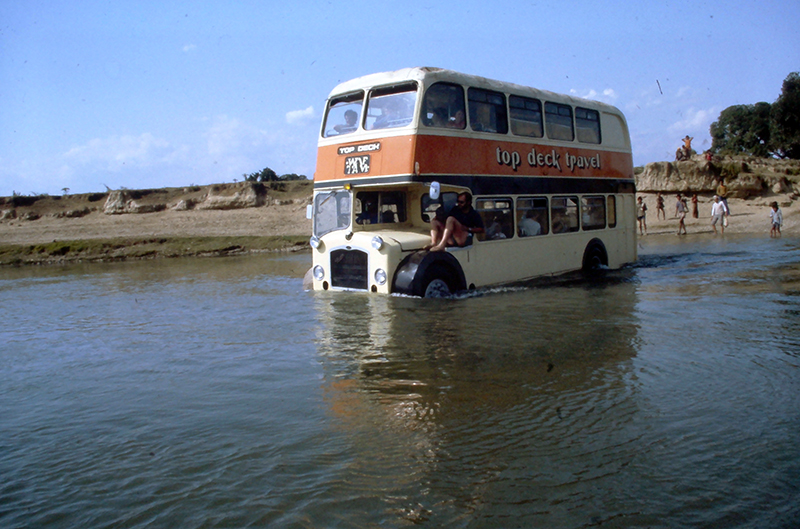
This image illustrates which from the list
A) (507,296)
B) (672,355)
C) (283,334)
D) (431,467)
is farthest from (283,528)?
(507,296)

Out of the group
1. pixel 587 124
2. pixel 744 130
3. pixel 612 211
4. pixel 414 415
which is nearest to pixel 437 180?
pixel 587 124

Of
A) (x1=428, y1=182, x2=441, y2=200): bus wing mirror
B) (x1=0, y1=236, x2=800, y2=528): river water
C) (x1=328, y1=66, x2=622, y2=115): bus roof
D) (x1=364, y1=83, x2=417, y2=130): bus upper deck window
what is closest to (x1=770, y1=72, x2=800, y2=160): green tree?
(x1=328, y1=66, x2=622, y2=115): bus roof

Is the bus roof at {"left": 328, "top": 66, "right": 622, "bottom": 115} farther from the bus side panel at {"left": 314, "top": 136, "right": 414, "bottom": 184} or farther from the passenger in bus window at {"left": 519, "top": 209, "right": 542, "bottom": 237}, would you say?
the passenger in bus window at {"left": 519, "top": 209, "right": 542, "bottom": 237}

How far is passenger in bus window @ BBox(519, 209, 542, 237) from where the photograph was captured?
12.4 m

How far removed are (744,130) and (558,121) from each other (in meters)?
48.7

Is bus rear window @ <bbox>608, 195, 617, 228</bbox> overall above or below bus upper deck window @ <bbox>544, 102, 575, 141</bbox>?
below

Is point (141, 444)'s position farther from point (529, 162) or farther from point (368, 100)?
point (529, 162)

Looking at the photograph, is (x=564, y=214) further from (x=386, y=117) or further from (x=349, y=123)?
(x=349, y=123)

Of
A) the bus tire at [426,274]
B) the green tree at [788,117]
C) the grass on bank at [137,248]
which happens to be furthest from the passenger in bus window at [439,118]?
the green tree at [788,117]

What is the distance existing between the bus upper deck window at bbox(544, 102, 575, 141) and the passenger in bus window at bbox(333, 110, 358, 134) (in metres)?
3.80

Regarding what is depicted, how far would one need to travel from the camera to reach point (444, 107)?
34.7 feet

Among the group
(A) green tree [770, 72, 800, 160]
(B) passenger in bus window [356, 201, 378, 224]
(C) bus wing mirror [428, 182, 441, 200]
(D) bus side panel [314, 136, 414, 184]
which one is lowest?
(B) passenger in bus window [356, 201, 378, 224]

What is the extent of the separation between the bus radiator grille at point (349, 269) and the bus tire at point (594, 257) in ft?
18.4

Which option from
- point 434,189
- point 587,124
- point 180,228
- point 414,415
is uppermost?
point 587,124
